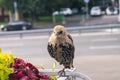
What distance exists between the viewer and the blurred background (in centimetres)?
1404

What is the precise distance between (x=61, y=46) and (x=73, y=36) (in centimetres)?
1962

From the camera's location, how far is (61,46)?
4.64m

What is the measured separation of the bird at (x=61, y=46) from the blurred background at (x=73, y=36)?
4.50 feet

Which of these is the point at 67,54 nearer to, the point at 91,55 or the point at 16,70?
the point at 16,70

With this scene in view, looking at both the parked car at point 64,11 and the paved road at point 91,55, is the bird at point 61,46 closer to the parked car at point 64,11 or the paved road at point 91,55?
the paved road at point 91,55

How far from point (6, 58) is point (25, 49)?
16.1 meters

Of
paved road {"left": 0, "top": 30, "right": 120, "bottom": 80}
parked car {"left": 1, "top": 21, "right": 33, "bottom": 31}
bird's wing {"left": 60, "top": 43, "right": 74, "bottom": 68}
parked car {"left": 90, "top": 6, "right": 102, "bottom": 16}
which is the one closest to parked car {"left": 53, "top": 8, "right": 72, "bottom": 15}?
parked car {"left": 90, "top": 6, "right": 102, "bottom": 16}

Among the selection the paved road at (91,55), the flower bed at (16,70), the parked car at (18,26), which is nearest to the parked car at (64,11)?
the parked car at (18,26)

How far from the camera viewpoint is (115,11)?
178 feet

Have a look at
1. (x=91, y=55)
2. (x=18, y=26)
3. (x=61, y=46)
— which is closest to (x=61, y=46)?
(x=61, y=46)

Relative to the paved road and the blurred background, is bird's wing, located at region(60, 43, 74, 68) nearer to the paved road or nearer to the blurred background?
the blurred background

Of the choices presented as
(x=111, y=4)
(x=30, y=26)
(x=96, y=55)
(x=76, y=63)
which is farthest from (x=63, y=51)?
(x=111, y=4)

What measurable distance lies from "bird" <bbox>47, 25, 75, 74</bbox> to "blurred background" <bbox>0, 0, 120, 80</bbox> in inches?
54.0

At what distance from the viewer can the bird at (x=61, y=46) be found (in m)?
4.54
